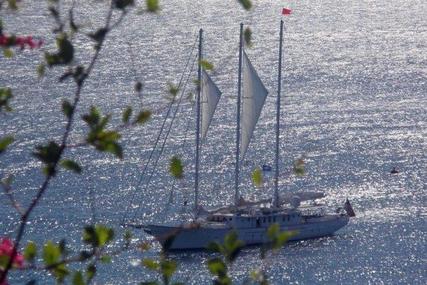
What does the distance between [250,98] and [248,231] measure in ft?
18.5

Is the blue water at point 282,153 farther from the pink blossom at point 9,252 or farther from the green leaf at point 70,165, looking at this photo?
the green leaf at point 70,165

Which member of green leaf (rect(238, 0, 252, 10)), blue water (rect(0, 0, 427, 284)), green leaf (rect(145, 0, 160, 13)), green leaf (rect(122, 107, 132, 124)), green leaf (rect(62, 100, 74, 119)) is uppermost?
green leaf (rect(145, 0, 160, 13))

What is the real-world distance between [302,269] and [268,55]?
2104 inches

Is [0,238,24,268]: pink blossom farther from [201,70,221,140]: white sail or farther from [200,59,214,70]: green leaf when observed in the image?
[201,70,221,140]: white sail

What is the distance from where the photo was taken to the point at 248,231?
155ft

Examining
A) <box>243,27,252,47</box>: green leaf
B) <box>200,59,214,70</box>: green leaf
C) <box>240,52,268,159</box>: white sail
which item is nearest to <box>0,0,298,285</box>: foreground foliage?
<box>243,27,252,47</box>: green leaf

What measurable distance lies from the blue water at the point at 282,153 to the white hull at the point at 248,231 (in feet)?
1.73

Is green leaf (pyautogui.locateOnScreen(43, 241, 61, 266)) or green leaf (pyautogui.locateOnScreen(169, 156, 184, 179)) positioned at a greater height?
green leaf (pyautogui.locateOnScreen(169, 156, 184, 179))

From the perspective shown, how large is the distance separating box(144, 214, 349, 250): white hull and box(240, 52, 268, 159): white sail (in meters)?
3.35

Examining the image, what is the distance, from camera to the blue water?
147 ft

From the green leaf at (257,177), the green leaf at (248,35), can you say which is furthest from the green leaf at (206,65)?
the green leaf at (257,177)

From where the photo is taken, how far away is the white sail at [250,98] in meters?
46.8

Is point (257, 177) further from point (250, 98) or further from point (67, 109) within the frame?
point (250, 98)

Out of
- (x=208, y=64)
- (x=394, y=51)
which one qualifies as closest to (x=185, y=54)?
(x=394, y=51)
